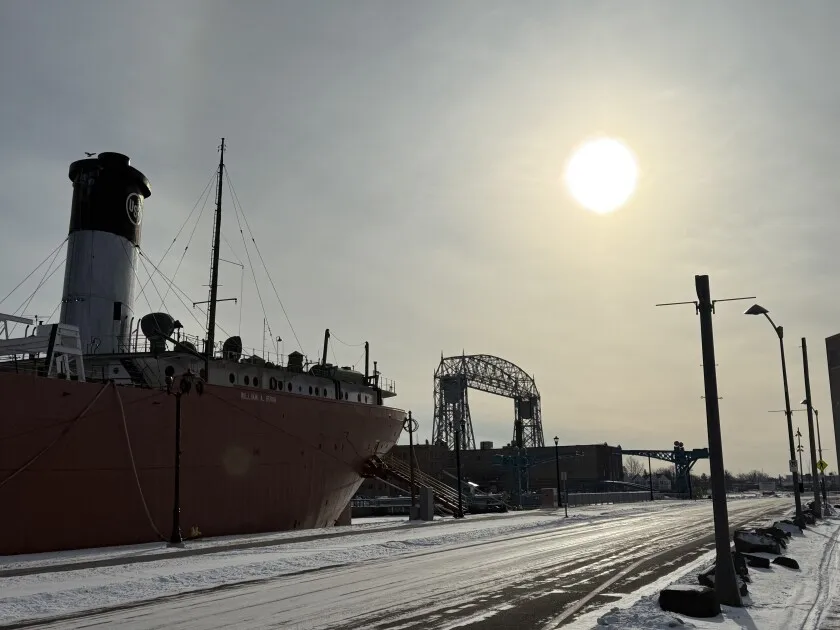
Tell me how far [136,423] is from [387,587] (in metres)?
10.9

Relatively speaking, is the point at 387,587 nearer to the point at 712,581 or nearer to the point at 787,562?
the point at 712,581

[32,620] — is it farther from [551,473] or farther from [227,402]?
[551,473]

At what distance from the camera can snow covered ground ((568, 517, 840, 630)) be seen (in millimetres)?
9352

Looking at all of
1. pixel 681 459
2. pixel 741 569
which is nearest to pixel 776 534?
pixel 741 569

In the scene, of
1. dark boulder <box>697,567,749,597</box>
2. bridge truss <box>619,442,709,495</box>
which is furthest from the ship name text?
bridge truss <box>619,442,709,495</box>

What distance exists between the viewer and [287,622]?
31.9 ft

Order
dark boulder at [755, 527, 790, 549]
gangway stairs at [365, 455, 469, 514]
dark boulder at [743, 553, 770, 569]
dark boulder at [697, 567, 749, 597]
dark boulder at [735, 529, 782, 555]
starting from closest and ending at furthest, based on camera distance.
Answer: dark boulder at [697, 567, 749, 597]
dark boulder at [743, 553, 770, 569]
dark boulder at [735, 529, 782, 555]
dark boulder at [755, 527, 790, 549]
gangway stairs at [365, 455, 469, 514]

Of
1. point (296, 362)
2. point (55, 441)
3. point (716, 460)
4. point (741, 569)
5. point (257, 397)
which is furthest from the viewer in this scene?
point (296, 362)

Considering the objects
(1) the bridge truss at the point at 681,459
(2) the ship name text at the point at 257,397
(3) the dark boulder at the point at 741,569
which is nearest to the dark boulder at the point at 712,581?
(3) the dark boulder at the point at 741,569

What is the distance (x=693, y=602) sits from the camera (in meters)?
9.81

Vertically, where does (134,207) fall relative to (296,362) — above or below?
above

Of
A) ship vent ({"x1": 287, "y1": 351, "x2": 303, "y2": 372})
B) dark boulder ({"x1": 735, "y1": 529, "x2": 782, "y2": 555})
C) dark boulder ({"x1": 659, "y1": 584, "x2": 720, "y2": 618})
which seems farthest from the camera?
ship vent ({"x1": 287, "y1": 351, "x2": 303, "y2": 372})

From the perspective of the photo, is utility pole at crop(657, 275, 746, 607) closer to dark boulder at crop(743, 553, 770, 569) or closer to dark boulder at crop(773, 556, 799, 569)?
dark boulder at crop(743, 553, 770, 569)

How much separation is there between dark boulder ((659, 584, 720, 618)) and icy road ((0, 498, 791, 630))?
55.6 inches
